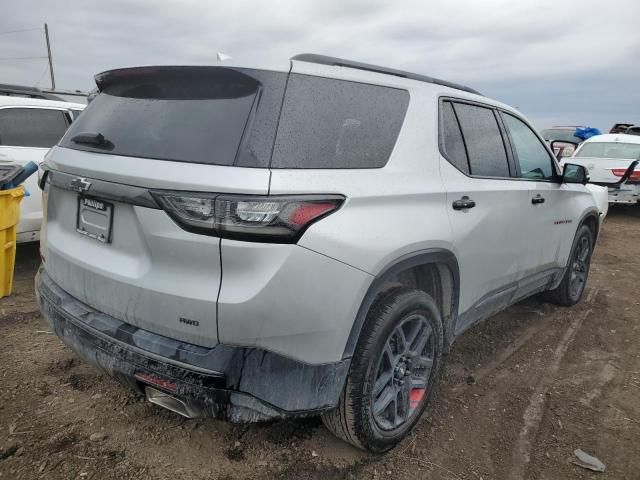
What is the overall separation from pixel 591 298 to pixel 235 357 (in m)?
4.66

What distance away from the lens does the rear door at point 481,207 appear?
8.91ft

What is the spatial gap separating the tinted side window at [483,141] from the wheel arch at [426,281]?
619mm

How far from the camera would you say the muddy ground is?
94.4 inches

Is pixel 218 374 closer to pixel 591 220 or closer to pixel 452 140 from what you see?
pixel 452 140

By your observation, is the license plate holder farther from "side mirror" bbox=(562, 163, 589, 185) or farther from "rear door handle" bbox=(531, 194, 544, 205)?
"side mirror" bbox=(562, 163, 589, 185)

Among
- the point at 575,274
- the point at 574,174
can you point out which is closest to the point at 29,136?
the point at 574,174

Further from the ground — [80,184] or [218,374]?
[80,184]

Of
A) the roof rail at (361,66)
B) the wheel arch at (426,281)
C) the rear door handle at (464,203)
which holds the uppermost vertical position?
the roof rail at (361,66)

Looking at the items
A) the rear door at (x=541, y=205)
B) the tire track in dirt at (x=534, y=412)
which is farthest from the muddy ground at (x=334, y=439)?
the rear door at (x=541, y=205)

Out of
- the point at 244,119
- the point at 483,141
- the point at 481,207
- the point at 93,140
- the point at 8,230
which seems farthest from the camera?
the point at 8,230

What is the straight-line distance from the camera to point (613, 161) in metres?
10.1

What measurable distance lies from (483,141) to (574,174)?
1.36m

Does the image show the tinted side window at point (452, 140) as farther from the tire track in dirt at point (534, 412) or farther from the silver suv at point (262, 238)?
the tire track in dirt at point (534, 412)

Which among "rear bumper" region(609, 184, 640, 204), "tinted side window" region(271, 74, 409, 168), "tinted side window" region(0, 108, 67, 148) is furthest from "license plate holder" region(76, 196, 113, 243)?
"rear bumper" region(609, 184, 640, 204)
